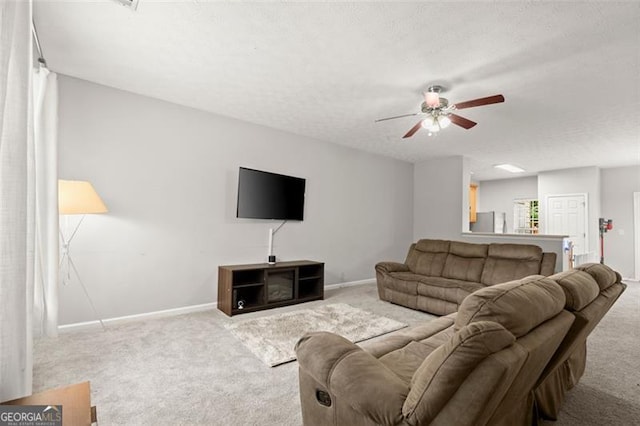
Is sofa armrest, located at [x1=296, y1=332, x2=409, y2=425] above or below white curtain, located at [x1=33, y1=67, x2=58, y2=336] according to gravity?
below

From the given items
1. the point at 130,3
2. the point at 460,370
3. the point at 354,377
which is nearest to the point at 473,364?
the point at 460,370

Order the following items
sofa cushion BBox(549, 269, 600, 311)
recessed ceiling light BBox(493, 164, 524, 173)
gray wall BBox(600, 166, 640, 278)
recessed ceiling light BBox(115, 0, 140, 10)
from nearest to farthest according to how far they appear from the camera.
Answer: sofa cushion BBox(549, 269, 600, 311) < recessed ceiling light BBox(115, 0, 140, 10) < gray wall BBox(600, 166, 640, 278) < recessed ceiling light BBox(493, 164, 524, 173)

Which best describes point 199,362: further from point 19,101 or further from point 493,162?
point 493,162

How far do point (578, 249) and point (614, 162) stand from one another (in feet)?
6.51

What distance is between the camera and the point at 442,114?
10.6ft

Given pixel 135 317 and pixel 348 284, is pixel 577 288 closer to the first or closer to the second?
pixel 135 317

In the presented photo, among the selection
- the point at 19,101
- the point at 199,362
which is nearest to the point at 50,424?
the point at 19,101

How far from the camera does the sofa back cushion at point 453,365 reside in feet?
3.06

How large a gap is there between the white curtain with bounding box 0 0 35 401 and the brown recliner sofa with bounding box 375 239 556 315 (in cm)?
384

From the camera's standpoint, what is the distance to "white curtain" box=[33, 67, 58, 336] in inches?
94.0

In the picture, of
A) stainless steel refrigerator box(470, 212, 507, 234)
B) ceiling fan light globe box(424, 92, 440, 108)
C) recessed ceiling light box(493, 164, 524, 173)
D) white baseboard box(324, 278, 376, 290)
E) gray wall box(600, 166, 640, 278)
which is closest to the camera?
ceiling fan light globe box(424, 92, 440, 108)

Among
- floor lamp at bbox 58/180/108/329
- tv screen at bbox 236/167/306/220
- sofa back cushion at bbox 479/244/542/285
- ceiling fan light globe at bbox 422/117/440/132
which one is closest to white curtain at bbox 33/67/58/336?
floor lamp at bbox 58/180/108/329

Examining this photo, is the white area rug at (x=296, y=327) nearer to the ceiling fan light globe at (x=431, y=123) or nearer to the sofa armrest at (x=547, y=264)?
the sofa armrest at (x=547, y=264)

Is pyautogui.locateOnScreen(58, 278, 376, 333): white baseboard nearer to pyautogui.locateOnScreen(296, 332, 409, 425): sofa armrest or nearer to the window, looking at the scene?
pyautogui.locateOnScreen(296, 332, 409, 425): sofa armrest
